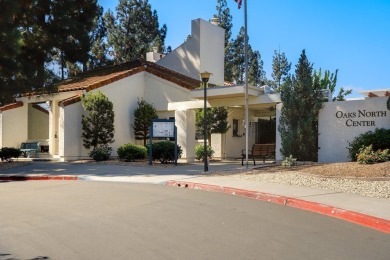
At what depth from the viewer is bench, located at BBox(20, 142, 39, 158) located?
2328 centimetres

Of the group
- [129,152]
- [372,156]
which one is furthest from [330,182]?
[129,152]

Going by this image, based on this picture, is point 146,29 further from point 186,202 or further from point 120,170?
point 186,202

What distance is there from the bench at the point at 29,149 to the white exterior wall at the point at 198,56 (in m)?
12.2

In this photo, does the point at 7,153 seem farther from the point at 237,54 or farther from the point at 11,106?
the point at 237,54

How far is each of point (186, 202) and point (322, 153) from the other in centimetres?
962

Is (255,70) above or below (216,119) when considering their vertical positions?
above

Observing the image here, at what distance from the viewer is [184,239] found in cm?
595

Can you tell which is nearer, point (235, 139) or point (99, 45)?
point (235, 139)

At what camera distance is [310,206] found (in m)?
8.83

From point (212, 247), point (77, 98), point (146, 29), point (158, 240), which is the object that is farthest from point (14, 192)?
point (146, 29)

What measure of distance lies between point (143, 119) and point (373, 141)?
1257cm

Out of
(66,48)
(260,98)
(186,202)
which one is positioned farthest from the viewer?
(66,48)

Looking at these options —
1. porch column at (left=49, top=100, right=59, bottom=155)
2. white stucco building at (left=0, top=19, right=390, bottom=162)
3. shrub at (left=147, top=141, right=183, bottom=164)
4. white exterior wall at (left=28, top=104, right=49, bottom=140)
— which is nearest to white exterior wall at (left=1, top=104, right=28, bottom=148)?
white stucco building at (left=0, top=19, right=390, bottom=162)

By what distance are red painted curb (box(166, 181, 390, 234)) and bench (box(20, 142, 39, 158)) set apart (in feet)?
45.2
